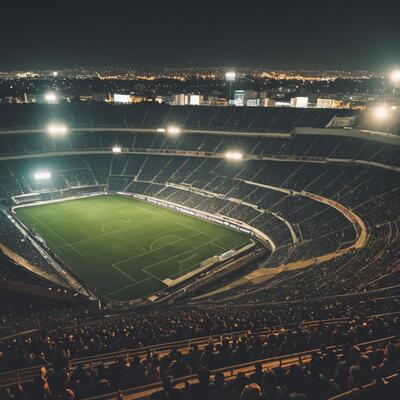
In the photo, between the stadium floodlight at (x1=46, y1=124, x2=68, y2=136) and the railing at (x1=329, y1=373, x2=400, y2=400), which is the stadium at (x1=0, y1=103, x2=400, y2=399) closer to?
the railing at (x1=329, y1=373, x2=400, y2=400)

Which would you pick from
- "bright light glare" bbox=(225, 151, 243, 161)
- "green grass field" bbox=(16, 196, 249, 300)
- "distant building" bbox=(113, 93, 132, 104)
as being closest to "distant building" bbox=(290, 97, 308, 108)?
"bright light glare" bbox=(225, 151, 243, 161)

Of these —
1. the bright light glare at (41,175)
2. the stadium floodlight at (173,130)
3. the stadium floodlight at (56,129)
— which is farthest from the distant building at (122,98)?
A: the bright light glare at (41,175)

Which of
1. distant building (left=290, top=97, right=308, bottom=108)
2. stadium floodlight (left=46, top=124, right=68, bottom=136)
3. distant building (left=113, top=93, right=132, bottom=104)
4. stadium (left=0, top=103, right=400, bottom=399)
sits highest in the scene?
distant building (left=113, top=93, right=132, bottom=104)

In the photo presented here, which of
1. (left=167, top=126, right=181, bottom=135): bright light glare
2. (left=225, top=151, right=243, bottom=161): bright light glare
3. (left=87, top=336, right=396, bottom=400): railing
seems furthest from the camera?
(left=167, top=126, right=181, bottom=135): bright light glare

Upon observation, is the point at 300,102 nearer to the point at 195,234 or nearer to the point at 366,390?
the point at 195,234

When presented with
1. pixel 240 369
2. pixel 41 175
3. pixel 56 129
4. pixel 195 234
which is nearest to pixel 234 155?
pixel 195 234

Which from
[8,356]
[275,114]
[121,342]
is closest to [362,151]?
[275,114]

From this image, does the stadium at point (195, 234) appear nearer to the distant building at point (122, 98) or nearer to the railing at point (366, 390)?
the railing at point (366, 390)
